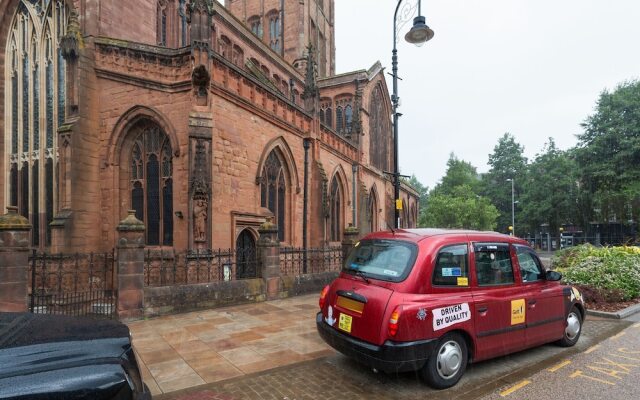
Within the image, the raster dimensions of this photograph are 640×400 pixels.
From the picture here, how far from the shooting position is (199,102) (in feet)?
37.4

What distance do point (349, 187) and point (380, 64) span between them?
49.8ft

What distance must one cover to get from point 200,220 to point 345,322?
7370 mm

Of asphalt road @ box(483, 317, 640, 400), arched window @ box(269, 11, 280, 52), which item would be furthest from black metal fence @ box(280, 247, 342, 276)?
arched window @ box(269, 11, 280, 52)

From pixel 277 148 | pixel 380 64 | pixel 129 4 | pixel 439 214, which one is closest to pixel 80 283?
pixel 277 148

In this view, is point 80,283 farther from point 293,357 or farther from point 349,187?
point 349,187

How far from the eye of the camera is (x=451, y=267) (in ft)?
14.9

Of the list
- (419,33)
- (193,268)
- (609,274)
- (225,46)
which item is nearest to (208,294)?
(193,268)

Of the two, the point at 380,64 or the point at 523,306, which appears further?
the point at 380,64

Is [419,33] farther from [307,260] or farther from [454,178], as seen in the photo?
[454,178]

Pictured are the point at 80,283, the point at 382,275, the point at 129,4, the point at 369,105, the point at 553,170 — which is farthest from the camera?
the point at 553,170

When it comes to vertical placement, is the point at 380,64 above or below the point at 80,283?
above

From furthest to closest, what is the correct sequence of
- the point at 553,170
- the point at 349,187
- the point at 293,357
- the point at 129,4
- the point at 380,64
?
the point at 553,170
the point at 380,64
the point at 349,187
the point at 129,4
the point at 293,357

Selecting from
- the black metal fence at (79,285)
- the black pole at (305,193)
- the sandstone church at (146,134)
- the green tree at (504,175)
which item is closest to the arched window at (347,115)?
the sandstone church at (146,134)

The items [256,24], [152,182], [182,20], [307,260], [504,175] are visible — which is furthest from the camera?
[504,175]
